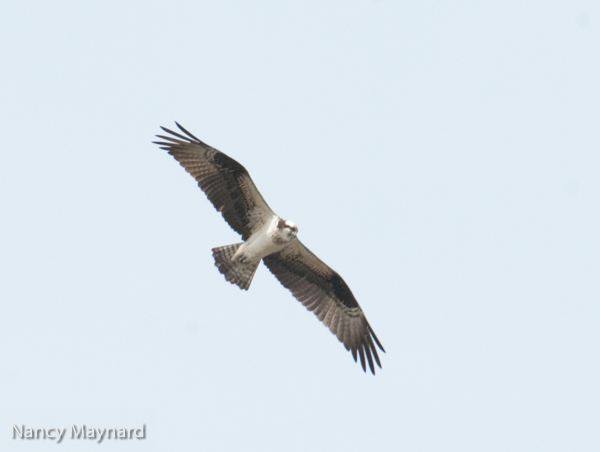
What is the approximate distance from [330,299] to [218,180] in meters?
3.03

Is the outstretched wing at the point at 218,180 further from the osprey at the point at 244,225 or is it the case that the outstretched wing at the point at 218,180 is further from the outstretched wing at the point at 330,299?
the outstretched wing at the point at 330,299

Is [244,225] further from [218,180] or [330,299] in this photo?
[330,299]

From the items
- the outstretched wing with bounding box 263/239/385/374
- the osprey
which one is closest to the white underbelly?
the osprey

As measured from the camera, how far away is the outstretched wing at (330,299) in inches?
530

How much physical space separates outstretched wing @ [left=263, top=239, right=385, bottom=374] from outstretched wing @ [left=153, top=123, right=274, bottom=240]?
1.20 m

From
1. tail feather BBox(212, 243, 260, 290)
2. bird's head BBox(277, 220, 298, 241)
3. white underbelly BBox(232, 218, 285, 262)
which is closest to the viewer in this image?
bird's head BBox(277, 220, 298, 241)

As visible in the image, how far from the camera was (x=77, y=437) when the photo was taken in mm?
10664

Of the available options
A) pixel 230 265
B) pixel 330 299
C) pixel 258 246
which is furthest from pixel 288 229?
pixel 330 299

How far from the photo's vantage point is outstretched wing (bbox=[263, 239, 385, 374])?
13.5m

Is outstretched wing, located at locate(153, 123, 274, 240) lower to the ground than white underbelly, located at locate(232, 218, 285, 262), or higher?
higher

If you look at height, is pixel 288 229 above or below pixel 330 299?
above

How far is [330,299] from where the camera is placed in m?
13.8

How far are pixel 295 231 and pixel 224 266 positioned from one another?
4.46 feet

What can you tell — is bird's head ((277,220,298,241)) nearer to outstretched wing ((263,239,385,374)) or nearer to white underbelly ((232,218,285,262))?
white underbelly ((232,218,285,262))
